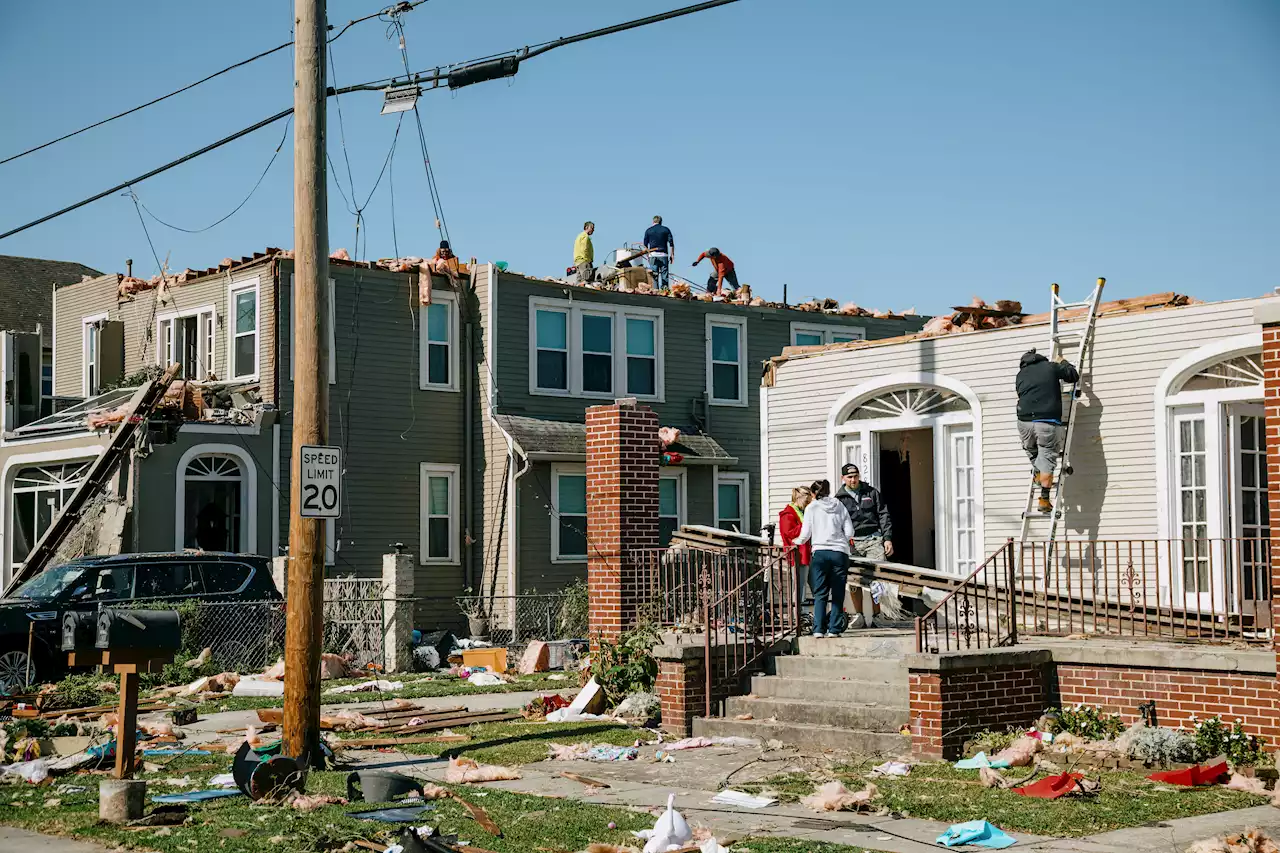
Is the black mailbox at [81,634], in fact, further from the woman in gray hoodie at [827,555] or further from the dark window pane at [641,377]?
the dark window pane at [641,377]

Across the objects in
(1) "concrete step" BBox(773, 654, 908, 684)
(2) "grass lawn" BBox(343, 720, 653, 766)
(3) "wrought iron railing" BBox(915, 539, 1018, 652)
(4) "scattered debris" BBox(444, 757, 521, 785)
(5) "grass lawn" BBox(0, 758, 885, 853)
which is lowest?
(2) "grass lawn" BBox(343, 720, 653, 766)

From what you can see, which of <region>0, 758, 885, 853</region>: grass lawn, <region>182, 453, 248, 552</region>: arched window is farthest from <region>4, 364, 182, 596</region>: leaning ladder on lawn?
<region>0, 758, 885, 853</region>: grass lawn

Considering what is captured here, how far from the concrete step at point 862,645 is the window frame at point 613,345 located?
13.6 meters

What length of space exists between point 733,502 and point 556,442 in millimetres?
4673

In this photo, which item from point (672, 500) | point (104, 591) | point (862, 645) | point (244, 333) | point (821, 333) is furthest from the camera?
point (821, 333)

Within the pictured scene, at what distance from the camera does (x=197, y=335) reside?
25.9 m

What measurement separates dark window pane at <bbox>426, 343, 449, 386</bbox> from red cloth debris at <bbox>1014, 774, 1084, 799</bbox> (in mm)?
17662

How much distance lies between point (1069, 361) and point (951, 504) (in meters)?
2.40

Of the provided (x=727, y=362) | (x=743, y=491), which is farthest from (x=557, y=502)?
(x=727, y=362)

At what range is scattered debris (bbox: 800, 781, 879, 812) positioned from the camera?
956 cm

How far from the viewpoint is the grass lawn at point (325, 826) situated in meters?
8.46

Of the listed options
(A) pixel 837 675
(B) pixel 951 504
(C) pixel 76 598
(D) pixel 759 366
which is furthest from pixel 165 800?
(D) pixel 759 366

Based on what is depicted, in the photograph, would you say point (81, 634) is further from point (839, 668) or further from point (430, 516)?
point (430, 516)

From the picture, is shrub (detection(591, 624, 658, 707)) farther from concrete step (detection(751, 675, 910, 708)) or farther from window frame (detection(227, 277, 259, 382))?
window frame (detection(227, 277, 259, 382))
